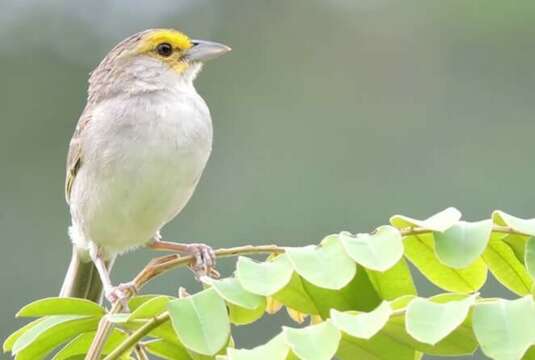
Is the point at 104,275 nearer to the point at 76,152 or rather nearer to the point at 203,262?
the point at 76,152

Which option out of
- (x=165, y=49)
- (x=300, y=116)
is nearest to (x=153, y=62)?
→ (x=165, y=49)

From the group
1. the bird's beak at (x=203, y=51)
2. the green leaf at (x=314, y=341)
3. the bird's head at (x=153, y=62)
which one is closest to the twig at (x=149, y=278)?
the green leaf at (x=314, y=341)

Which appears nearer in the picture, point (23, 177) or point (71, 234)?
point (71, 234)

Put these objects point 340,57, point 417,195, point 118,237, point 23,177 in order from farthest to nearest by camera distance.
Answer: point 340,57, point 23,177, point 417,195, point 118,237

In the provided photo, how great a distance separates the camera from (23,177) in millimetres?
11820

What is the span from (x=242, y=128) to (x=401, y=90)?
2031 mm

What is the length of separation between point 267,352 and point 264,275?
0.23 metres

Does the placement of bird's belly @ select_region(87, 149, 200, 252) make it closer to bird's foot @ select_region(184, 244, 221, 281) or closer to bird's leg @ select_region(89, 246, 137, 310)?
bird's leg @ select_region(89, 246, 137, 310)

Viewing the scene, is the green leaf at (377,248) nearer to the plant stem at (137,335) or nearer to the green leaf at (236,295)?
the green leaf at (236,295)

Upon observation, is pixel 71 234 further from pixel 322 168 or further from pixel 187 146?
pixel 322 168

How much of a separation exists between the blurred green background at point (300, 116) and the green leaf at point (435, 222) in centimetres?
488

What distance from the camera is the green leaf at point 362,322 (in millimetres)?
2086

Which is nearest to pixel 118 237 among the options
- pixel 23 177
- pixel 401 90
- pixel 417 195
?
pixel 417 195

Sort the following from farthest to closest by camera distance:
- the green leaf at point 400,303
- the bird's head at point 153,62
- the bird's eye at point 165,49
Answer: the bird's eye at point 165,49
the bird's head at point 153,62
the green leaf at point 400,303
